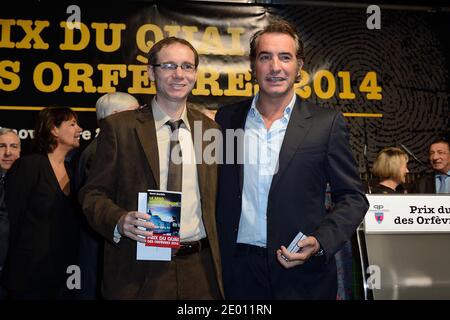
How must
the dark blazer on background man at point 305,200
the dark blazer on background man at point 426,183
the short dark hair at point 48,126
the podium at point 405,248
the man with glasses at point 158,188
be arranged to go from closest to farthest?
1. the man with glasses at point 158,188
2. the dark blazer on background man at point 305,200
3. the podium at point 405,248
4. the short dark hair at point 48,126
5. the dark blazer on background man at point 426,183

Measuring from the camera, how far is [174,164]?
7.14 ft

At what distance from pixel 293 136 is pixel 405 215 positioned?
2160 mm

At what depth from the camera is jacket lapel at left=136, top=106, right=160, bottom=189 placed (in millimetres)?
2135

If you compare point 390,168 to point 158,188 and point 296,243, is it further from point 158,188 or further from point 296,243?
point 158,188

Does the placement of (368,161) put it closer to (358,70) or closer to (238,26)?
(358,70)

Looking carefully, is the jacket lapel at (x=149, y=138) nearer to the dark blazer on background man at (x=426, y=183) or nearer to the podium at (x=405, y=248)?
the podium at (x=405, y=248)

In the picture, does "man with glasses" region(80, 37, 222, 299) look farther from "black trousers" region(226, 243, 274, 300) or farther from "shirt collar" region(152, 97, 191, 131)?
"black trousers" region(226, 243, 274, 300)

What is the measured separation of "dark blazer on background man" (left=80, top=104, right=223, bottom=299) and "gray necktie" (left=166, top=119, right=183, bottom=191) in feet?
0.19

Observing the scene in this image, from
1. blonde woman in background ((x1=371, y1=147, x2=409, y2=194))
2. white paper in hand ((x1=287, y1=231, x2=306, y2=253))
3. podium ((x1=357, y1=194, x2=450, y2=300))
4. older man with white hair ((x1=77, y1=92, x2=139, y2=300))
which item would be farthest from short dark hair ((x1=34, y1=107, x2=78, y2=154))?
blonde woman in background ((x1=371, y1=147, x2=409, y2=194))

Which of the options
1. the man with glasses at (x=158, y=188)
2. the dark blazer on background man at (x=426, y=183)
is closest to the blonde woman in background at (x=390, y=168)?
the dark blazer on background man at (x=426, y=183)

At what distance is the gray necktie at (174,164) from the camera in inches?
84.2

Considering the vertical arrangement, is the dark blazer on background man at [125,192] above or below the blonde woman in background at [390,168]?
below
